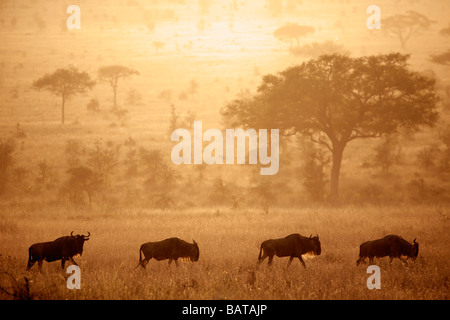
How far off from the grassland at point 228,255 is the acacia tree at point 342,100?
6961 mm

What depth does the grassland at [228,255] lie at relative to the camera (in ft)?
30.1

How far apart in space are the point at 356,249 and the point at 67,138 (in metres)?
29.7

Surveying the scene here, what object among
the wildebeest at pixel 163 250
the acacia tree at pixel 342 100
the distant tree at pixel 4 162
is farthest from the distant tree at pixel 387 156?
the distant tree at pixel 4 162

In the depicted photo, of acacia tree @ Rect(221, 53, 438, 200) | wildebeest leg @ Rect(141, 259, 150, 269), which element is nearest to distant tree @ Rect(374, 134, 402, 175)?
acacia tree @ Rect(221, 53, 438, 200)

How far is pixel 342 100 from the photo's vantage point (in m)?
27.5

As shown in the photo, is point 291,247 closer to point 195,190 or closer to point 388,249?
point 388,249

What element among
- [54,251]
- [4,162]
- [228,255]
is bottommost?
[228,255]

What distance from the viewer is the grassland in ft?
30.1

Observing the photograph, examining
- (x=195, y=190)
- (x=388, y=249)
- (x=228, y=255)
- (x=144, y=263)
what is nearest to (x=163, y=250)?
(x=144, y=263)

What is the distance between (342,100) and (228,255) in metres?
17.7

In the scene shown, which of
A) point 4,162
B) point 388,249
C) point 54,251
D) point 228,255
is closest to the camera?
point 54,251

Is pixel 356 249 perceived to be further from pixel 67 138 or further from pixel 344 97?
pixel 67 138

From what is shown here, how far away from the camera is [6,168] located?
29.5 meters
